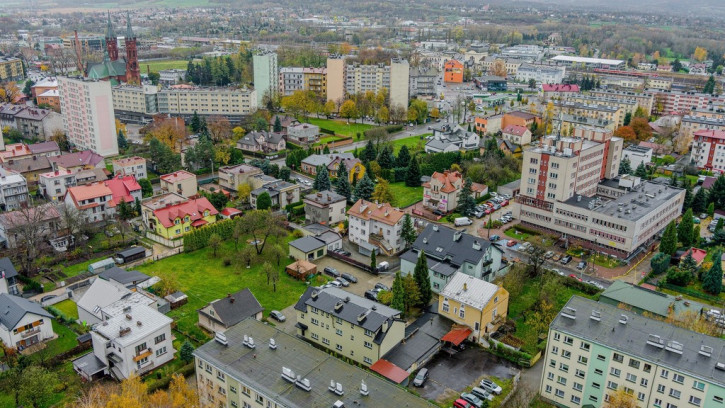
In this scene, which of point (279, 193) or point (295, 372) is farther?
point (279, 193)

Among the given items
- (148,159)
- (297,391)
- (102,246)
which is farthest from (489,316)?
(148,159)

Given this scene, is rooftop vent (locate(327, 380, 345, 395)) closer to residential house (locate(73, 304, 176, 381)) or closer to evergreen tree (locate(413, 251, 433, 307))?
residential house (locate(73, 304, 176, 381))

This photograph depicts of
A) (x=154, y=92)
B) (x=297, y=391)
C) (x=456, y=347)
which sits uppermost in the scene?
(x=154, y=92)

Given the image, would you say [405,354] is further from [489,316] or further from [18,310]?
[18,310]

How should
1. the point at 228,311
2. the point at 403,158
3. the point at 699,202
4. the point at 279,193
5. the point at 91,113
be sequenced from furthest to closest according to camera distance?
the point at 91,113, the point at 403,158, the point at 699,202, the point at 279,193, the point at 228,311

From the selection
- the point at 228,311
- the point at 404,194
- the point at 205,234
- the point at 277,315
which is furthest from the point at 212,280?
the point at 404,194

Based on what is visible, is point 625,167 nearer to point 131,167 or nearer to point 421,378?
point 421,378
